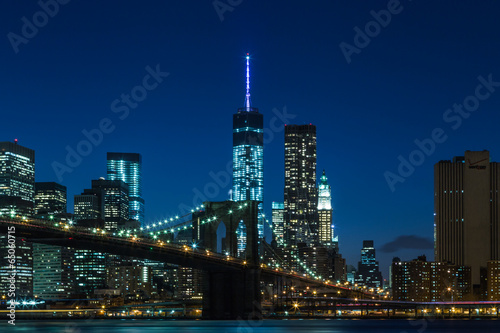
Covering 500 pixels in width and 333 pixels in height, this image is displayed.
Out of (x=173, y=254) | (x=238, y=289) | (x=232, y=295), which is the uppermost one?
(x=173, y=254)

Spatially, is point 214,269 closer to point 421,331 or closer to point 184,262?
point 184,262

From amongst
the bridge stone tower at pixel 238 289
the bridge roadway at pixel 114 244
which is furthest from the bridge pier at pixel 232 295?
the bridge roadway at pixel 114 244

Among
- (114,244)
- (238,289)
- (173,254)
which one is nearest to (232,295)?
(238,289)

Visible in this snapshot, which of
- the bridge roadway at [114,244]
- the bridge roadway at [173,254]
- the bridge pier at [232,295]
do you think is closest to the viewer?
the bridge roadway at [114,244]

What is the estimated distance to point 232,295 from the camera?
10406 centimetres

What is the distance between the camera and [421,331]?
332 feet

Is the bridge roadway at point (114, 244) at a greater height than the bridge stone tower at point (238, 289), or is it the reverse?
the bridge roadway at point (114, 244)

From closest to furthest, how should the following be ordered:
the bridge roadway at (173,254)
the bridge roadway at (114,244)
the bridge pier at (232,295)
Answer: the bridge roadway at (114,244) < the bridge roadway at (173,254) < the bridge pier at (232,295)

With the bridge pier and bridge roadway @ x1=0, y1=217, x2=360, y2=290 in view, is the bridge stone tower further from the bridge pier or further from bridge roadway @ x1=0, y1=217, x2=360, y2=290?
bridge roadway @ x1=0, y1=217, x2=360, y2=290

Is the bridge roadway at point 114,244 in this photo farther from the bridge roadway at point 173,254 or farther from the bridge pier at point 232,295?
the bridge pier at point 232,295

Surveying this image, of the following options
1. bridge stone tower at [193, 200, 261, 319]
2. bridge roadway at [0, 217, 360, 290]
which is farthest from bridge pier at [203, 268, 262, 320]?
bridge roadway at [0, 217, 360, 290]

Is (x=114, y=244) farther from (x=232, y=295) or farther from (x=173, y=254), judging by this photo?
(x=232, y=295)

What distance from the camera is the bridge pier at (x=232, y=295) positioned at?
103 meters

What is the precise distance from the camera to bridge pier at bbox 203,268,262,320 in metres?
103
